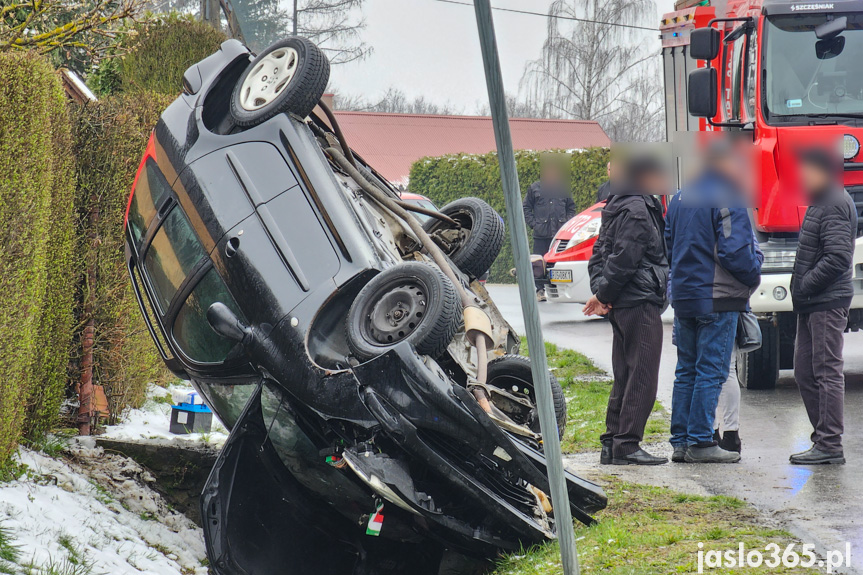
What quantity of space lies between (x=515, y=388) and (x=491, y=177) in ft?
58.8

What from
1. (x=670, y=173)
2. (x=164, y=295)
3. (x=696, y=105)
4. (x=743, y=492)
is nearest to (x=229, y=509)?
(x=164, y=295)

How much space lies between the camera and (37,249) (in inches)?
197

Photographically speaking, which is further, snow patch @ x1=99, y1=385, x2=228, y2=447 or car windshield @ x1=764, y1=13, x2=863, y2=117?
car windshield @ x1=764, y1=13, x2=863, y2=117

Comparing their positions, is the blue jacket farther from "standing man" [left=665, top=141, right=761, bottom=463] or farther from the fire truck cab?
the fire truck cab

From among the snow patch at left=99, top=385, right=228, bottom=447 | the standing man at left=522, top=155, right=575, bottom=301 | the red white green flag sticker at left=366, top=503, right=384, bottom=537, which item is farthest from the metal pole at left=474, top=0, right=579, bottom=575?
the standing man at left=522, top=155, right=575, bottom=301

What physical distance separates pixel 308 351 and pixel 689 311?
2.60 metres

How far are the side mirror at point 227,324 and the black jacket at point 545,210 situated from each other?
1138cm

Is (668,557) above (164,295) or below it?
below

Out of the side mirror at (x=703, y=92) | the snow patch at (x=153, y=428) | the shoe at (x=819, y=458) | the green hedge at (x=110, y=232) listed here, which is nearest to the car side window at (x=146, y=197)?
the green hedge at (x=110, y=232)

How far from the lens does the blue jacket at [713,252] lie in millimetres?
5867

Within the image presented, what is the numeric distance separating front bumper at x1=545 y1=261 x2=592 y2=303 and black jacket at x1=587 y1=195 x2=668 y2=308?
731 centimetres

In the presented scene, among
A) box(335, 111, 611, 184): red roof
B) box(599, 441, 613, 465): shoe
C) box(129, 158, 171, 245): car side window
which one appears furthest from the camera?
box(335, 111, 611, 184): red roof

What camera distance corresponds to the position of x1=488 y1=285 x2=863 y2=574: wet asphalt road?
14.7 ft

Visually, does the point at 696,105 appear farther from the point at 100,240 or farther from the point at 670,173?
the point at 100,240
